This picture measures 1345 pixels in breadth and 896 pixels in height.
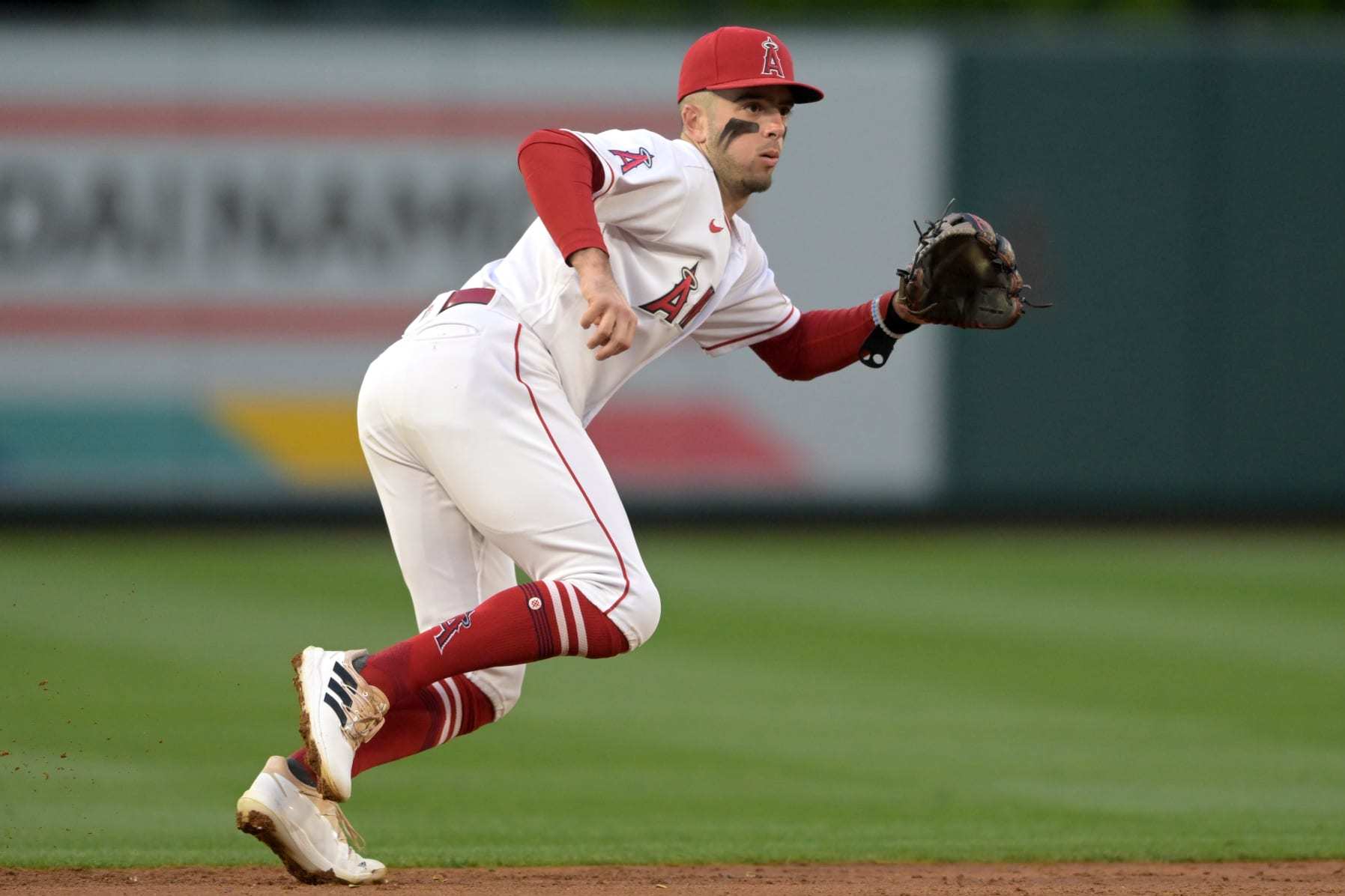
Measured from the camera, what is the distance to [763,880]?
5.08 metres

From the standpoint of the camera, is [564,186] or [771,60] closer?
[564,186]

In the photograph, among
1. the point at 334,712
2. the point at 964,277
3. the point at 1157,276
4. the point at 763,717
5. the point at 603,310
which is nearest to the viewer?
the point at 603,310

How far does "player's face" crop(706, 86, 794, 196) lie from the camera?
4.80m

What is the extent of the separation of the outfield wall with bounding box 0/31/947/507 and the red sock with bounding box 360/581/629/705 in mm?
9871

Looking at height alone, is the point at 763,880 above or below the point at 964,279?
below

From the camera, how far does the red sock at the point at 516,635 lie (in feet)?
14.2

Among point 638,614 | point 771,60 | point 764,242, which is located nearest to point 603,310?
point 638,614

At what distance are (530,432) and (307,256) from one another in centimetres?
1034

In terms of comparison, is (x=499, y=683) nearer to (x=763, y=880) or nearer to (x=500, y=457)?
(x=500, y=457)

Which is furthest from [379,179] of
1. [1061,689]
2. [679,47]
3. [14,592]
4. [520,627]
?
[520,627]

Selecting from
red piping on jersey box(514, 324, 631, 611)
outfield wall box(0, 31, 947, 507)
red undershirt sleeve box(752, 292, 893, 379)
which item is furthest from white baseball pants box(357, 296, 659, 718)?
outfield wall box(0, 31, 947, 507)

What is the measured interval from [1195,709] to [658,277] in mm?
4291

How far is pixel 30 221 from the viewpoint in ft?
46.7

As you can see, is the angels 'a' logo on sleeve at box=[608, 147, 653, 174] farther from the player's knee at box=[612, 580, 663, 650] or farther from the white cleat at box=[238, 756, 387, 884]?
the white cleat at box=[238, 756, 387, 884]
